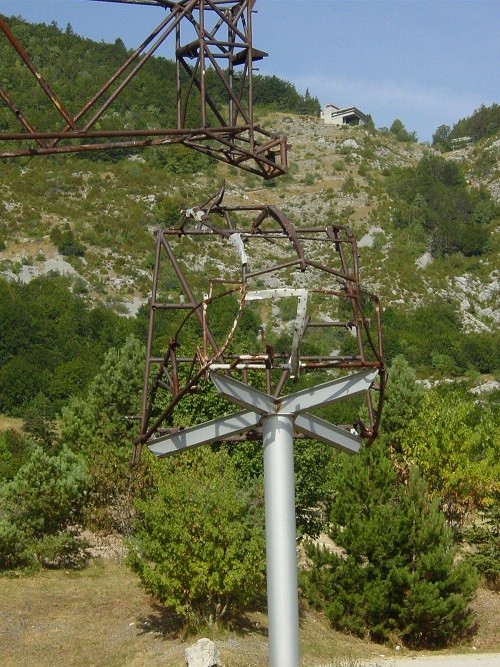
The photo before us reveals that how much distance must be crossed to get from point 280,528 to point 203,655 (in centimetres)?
879

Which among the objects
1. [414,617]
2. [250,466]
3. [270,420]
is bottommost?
[414,617]

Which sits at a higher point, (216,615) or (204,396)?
(204,396)

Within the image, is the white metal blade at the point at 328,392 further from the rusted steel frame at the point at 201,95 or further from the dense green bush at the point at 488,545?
the dense green bush at the point at 488,545

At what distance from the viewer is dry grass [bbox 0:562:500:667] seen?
17656 millimetres

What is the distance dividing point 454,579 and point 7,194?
6118cm

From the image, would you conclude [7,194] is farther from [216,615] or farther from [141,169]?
[216,615]

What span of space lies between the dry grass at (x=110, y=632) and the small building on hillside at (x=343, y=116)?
87.7 metres

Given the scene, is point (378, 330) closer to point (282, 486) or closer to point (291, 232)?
point (291, 232)

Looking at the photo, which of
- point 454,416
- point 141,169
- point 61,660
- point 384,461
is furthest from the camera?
point 141,169

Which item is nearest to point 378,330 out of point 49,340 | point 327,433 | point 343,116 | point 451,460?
point 327,433

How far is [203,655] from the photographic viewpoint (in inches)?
609

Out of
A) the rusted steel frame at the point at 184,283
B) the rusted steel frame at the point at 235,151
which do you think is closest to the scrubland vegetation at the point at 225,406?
the rusted steel frame at the point at 184,283

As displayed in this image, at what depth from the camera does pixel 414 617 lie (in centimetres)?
2123

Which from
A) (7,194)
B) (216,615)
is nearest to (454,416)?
(216,615)
